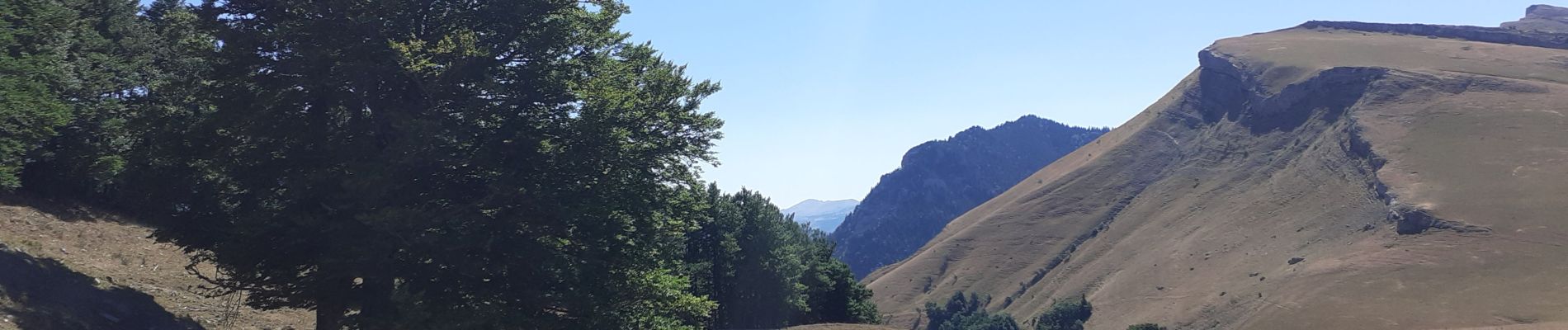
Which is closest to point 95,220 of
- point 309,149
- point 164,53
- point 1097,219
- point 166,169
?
point 164,53

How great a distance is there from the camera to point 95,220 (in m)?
25.0

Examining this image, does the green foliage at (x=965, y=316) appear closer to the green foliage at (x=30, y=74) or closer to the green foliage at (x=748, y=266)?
the green foliage at (x=748, y=266)

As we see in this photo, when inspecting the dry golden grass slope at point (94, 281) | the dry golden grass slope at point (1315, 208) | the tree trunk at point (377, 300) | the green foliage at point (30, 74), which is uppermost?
the green foliage at point (30, 74)

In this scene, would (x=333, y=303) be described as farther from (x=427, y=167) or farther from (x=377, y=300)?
(x=427, y=167)

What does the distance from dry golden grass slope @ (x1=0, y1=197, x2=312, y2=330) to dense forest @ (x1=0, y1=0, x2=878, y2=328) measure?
1537 mm

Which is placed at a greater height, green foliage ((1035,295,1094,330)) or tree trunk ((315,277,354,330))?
tree trunk ((315,277,354,330))

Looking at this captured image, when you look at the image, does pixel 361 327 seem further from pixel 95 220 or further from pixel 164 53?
pixel 164 53

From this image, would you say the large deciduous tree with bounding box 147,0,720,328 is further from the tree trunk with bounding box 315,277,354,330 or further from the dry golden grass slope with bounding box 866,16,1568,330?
the dry golden grass slope with bounding box 866,16,1568,330

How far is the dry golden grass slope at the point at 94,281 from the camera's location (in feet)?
50.5

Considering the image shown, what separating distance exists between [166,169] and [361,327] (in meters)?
4.25

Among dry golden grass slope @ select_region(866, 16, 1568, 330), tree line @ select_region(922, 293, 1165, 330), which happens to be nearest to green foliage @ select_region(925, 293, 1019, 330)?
tree line @ select_region(922, 293, 1165, 330)

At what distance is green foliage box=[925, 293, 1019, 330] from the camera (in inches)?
4688

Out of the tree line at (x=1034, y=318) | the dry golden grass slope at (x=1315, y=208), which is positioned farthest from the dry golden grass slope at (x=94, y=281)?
the tree line at (x=1034, y=318)

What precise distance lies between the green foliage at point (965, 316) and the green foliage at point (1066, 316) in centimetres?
391
